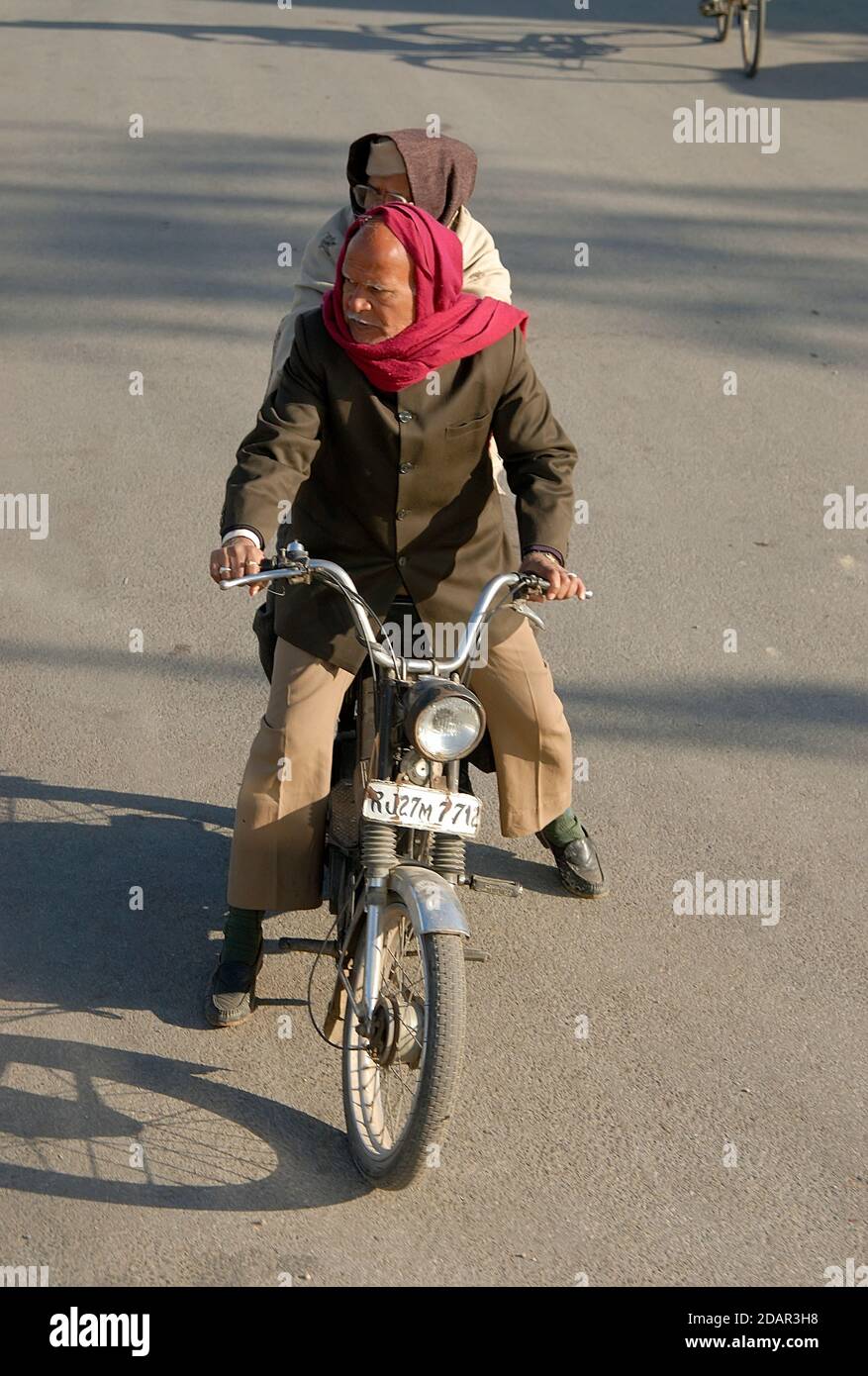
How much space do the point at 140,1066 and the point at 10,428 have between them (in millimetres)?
4184

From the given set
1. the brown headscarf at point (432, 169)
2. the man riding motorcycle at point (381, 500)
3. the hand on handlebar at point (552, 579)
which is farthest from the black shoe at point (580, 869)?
the brown headscarf at point (432, 169)

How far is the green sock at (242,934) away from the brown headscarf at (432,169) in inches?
75.0

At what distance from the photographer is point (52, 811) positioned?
4.75 meters

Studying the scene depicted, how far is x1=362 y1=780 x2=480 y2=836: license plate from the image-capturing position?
3.25 m

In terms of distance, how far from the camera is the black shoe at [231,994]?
3.89 meters

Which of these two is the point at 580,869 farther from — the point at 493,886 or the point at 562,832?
the point at 493,886

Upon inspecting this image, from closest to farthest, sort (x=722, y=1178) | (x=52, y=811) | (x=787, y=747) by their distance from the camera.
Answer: (x=722, y=1178) → (x=52, y=811) → (x=787, y=747)

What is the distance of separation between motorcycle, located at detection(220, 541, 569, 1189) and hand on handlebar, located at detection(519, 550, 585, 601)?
3 cm

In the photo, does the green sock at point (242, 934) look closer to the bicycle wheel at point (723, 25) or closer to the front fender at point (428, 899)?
the front fender at point (428, 899)

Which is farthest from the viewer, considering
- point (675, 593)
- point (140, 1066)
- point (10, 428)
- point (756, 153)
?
point (756, 153)

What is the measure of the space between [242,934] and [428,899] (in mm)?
877

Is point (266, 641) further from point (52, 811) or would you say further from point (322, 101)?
point (322, 101)

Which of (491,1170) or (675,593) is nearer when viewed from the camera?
(491,1170)

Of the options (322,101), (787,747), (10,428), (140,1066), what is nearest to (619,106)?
(322,101)
